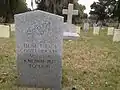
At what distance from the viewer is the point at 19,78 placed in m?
5.03

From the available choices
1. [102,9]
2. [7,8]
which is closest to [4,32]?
[7,8]

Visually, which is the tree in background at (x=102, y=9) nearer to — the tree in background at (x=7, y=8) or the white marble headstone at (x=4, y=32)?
the tree in background at (x=7, y=8)

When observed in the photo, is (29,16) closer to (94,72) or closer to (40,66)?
(40,66)

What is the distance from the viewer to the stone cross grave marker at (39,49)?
477 centimetres

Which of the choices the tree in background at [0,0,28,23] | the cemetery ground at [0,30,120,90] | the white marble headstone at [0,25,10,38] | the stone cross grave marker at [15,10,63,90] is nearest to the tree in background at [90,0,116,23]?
the tree in background at [0,0,28,23]

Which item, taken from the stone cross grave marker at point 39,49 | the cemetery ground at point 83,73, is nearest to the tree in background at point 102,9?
the cemetery ground at point 83,73

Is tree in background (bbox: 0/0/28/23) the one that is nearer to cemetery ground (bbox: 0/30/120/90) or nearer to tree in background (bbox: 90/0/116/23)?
cemetery ground (bbox: 0/30/120/90)

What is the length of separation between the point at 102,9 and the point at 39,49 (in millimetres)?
67880

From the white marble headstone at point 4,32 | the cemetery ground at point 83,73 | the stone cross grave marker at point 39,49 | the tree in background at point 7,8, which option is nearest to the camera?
the stone cross grave marker at point 39,49

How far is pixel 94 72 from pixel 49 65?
1789 mm

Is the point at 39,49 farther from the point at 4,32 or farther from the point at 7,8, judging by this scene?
the point at 7,8

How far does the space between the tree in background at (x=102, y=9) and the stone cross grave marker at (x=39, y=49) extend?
213ft

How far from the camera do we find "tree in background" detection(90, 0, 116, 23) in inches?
2721

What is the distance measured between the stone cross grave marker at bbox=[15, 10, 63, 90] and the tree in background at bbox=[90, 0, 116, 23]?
64938 mm
